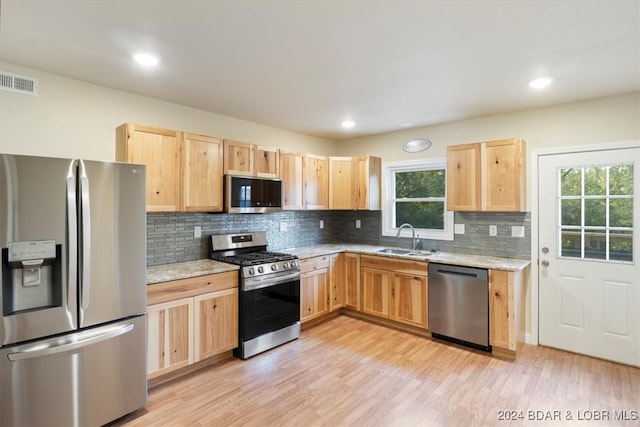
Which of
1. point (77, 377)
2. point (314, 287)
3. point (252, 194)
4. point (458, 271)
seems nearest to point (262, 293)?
point (314, 287)

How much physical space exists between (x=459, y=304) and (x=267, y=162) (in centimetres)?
259

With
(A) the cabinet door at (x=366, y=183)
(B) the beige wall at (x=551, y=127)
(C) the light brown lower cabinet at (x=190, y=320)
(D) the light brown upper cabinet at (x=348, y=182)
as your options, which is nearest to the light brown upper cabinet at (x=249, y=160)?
(D) the light brown upper cabinet at (x=348, y=182)

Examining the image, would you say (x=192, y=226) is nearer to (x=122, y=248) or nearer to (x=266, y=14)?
(x=122, y=248)

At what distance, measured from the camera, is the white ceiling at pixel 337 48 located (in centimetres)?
172

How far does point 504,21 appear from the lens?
182 cm

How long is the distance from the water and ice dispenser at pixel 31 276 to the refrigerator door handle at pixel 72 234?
48mm

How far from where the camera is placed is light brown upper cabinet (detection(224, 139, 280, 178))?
11.0 ft

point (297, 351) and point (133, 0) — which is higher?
point (133, 0)

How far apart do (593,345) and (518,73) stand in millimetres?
2690

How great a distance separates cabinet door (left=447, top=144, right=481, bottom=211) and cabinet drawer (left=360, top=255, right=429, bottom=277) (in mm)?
760

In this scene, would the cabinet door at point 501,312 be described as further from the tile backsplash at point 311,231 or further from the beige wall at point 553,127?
the beige wall at point 553,127

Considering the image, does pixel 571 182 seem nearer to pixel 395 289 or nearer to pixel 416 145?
pixel 416 145

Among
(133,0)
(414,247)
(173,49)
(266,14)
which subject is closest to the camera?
(133,0)

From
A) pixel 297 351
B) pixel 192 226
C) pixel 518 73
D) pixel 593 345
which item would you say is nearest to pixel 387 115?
pixel 518 73
